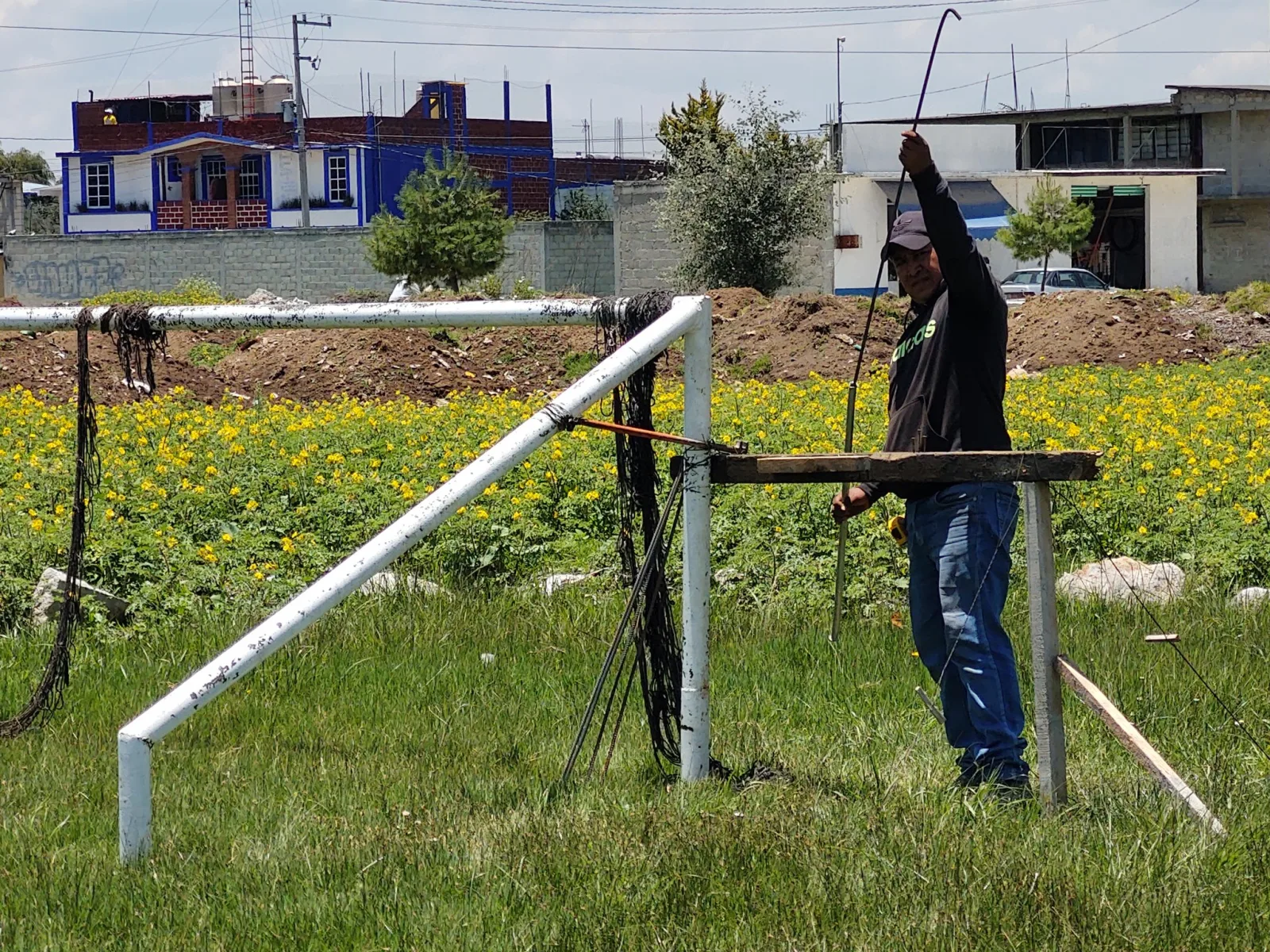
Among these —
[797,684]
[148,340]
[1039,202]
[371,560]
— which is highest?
[1039,202]

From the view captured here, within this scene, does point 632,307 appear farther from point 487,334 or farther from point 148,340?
point 487,334

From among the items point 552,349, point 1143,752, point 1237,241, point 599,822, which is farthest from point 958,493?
point 1237,241

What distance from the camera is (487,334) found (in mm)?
23219

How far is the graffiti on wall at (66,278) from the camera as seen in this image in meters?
46.8

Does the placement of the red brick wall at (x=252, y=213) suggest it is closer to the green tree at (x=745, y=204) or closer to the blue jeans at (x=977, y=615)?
the green tree at (x=745, y=204)

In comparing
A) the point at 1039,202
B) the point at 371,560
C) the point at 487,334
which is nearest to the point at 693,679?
the point at 371,560

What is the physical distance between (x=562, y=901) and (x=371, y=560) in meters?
0.95

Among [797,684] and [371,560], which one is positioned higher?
[371,560]

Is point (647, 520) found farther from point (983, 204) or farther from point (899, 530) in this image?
Answer: point (983, 204)

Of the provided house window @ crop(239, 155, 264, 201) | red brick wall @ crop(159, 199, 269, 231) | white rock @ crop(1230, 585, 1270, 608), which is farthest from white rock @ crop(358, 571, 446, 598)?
house window @ crop(239, 155, 264, 201)

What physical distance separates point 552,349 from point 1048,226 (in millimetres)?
25063

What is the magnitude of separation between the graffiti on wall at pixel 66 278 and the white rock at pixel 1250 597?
4370 cm

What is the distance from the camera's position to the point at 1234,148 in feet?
185

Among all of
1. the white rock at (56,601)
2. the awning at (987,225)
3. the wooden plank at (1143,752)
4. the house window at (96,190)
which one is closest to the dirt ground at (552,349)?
the white rock at (56,601)
